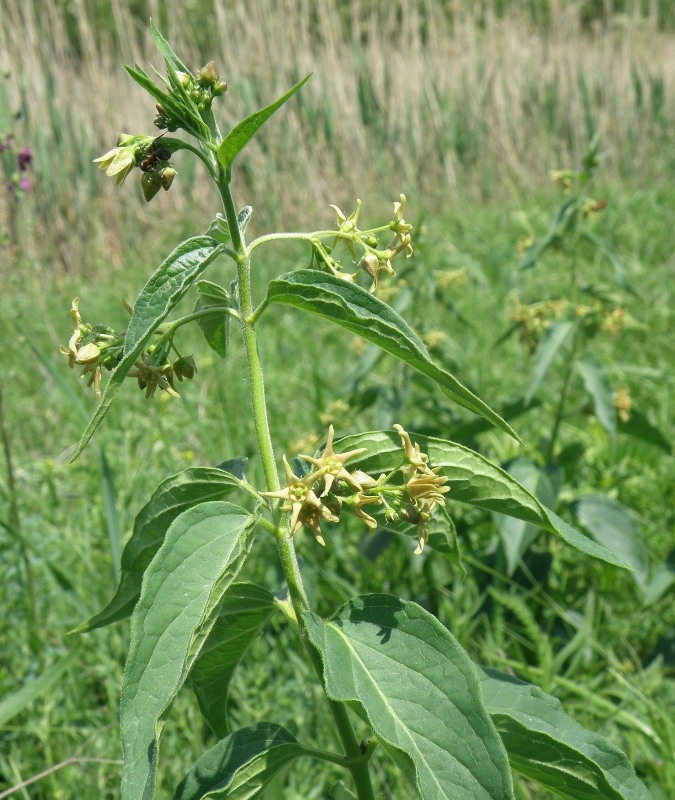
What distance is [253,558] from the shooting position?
2.21 meters

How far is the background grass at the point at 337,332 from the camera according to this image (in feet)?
5.76

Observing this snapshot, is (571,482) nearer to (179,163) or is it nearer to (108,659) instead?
(108,659)

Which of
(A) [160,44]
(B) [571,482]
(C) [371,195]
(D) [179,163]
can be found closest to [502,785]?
(A) [160,44]

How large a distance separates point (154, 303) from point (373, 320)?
0.21 m

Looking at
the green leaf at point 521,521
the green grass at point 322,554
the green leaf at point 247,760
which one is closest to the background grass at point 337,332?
the green grass at point 322,554

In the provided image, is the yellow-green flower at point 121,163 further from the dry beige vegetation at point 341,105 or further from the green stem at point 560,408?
the dry beige vegetation at point 341,105

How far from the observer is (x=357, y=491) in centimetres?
88

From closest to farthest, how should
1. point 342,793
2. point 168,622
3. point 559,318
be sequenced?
point 168,622
point 342,793
point 559,318

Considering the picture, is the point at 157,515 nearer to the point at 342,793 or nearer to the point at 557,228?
the point at 342,793

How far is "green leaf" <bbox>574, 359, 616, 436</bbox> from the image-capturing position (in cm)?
202

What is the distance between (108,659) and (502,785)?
121cm

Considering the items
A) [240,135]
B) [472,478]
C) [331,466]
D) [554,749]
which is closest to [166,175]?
[240,135]

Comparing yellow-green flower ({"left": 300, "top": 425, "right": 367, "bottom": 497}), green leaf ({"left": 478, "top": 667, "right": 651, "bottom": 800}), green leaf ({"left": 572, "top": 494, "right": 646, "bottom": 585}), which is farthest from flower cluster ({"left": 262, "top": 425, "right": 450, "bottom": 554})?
green leaf ({"left": 572, "top": 494, "right": 646, "bottom": 585})

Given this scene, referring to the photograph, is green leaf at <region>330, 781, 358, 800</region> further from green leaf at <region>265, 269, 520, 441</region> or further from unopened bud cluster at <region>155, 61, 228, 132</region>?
unopened bud cluster at <region>155, 61, 228, 132</region>
